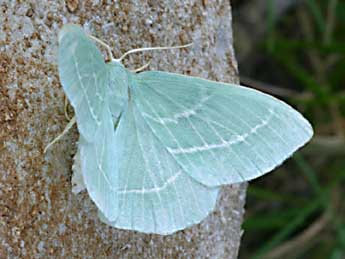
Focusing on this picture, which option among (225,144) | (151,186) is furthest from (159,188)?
(225,144)

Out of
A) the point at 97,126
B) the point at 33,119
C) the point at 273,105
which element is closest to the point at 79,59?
the point at 97,126

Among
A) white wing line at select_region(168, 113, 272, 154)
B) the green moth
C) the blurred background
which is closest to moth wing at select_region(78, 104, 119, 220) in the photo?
the green moth

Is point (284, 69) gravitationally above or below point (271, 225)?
above

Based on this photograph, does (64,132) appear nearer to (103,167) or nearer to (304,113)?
(103,167)

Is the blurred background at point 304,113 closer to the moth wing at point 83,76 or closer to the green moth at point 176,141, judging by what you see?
the green moth at point 176,141

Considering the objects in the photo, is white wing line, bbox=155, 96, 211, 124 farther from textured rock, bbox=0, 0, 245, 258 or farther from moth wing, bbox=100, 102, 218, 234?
textured rock, bbox=0, 0, 245, 258

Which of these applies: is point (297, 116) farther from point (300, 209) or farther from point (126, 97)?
point (300, 209)
